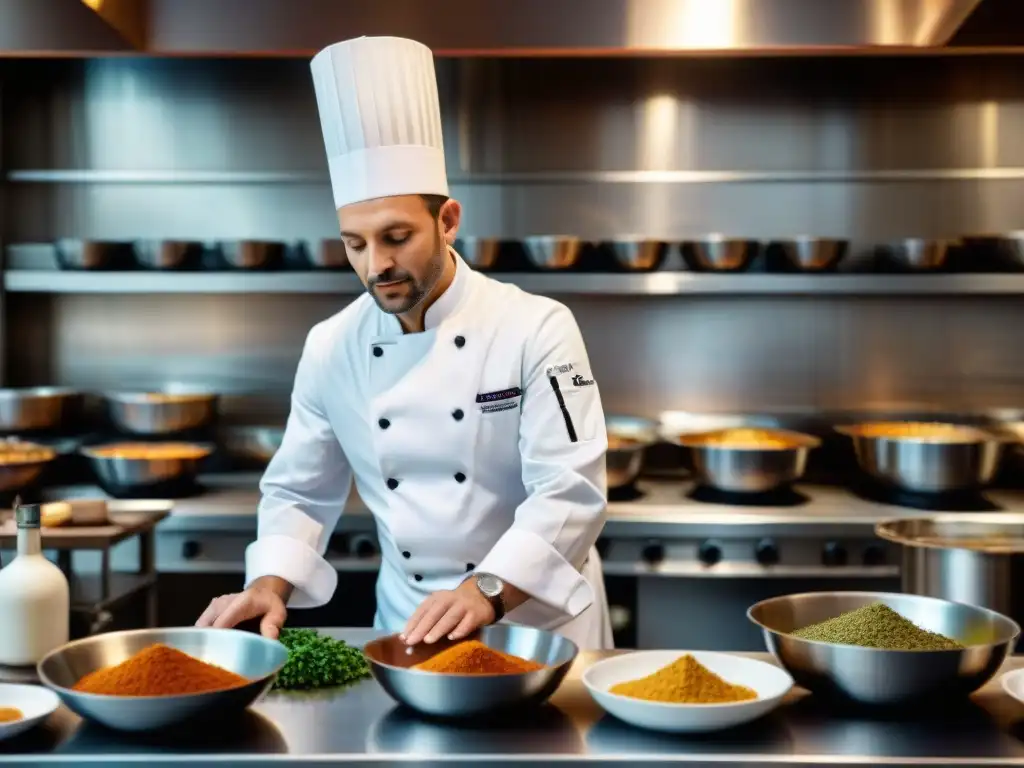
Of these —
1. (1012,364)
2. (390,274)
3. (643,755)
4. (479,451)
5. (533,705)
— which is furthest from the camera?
(1012,364)

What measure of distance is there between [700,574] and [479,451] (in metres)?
1.13

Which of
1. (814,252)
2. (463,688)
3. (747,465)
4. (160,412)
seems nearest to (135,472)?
(160,412)

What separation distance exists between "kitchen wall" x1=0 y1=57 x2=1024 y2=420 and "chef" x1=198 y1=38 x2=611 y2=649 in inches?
59.4

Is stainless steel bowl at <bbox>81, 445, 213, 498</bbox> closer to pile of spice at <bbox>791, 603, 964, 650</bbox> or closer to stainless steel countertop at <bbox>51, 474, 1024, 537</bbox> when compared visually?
stainless steel countertop at <bbox>51, 474, 1024, 537</bbox>

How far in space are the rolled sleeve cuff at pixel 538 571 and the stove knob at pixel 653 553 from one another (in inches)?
46.0

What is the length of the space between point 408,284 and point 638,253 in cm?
162

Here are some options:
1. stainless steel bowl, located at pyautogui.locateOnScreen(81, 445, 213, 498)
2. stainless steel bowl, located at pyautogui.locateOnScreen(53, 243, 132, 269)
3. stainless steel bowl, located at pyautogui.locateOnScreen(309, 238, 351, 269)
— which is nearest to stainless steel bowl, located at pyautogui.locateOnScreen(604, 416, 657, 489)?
stainless steel bowl, located at pyautogui.locateOnScreen(309, 238, 351, 269)

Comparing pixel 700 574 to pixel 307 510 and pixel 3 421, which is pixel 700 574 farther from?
pixel 3 421

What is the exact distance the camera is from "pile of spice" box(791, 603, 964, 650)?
4.90 feet

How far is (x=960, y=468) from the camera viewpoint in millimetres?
3193

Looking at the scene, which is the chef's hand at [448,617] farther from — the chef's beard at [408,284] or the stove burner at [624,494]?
the stove burner at [624,494]

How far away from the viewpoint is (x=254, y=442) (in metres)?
3.81

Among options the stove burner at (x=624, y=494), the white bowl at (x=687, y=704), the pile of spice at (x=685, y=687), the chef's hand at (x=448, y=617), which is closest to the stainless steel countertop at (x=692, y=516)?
the stove burner at (x=624, y=494)

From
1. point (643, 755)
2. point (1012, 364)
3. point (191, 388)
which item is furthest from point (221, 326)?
point (643, 755)
